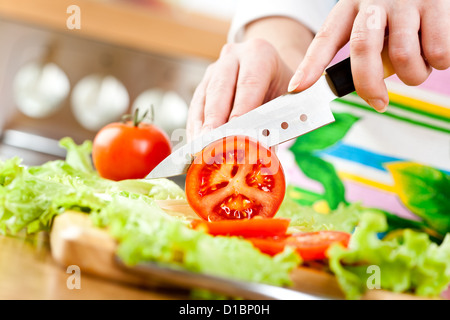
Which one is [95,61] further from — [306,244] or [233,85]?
[306,244]

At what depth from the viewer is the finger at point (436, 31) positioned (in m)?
1.10

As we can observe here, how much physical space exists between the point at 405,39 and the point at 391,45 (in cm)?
3

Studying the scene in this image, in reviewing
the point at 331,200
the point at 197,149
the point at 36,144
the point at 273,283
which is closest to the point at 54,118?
the point at 36,144

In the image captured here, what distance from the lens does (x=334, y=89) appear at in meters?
1.12

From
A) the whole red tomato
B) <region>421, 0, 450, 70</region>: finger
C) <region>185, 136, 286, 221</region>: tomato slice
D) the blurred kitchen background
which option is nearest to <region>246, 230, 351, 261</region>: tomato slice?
<region>185, 136, 286, 221</region>: tomato slice

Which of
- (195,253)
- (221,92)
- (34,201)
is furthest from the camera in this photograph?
(221,92)

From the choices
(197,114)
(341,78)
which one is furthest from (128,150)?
(341,78)

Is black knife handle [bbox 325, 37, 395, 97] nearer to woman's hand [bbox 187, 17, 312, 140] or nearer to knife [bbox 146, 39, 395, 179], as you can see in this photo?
knife [bbox 146, 39, 395, 179]

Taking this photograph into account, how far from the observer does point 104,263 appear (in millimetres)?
752

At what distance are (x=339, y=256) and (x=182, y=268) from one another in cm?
21

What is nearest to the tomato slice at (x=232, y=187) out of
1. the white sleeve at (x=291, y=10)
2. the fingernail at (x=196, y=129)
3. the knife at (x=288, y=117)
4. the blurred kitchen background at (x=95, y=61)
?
the knife at (x=288, y=117)

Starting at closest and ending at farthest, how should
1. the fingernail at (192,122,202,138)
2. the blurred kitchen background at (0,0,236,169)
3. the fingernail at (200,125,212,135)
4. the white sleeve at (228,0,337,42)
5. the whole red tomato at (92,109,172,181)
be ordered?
the fingernail at (200,125,212,135) < the fingernail at (192,122,202,138) < the whole red tomato at (92,109,172,181) < the white sleeve at (228,0,337,42) < the blurred kitchen background at (0,0,236,169)

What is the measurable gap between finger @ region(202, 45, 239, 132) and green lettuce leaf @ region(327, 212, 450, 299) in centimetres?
50

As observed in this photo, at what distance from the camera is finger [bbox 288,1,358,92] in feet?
3.67
